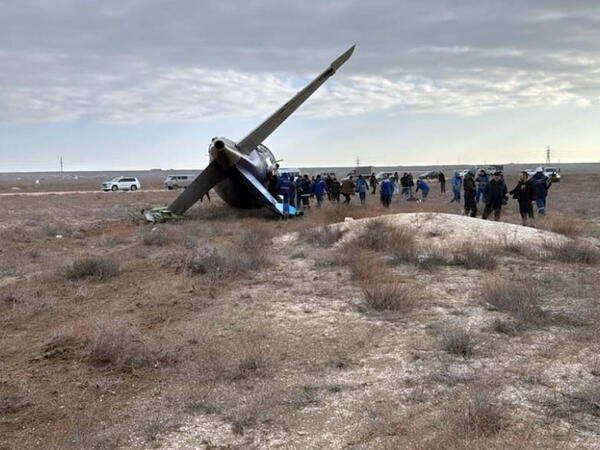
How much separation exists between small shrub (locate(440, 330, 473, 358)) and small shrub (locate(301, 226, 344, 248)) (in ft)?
25.0

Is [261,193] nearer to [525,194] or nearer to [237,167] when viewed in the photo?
[237,167]

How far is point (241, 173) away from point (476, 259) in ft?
37.7

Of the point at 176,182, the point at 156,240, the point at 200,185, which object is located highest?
the point at 176,182

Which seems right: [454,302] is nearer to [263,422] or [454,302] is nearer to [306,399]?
[306,399]

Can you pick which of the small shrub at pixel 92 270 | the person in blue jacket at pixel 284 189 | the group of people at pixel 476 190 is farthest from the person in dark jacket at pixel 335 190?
the small shrub at pixel 92 270

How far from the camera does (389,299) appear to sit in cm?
841

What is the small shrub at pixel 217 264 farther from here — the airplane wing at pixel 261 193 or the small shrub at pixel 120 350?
the airplane wing at pixel 261 193

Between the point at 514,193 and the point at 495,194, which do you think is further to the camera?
the point at 514,193

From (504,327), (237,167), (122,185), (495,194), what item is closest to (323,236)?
(495,194)

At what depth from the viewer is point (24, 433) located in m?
4.76

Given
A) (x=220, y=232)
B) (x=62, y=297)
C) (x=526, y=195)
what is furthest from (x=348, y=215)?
(x=62, y=297)

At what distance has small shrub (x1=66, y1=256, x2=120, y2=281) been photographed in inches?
444

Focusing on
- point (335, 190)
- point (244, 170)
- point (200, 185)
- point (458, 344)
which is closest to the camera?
point (458, 344)

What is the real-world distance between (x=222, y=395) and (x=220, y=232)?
13.0 meters
